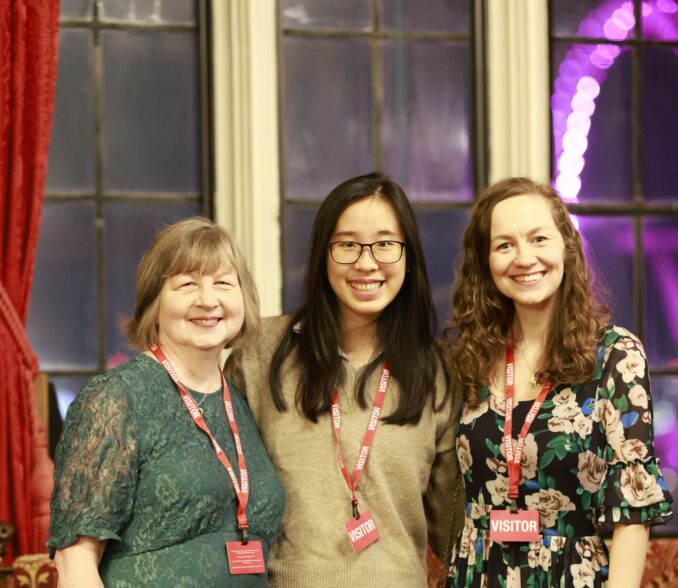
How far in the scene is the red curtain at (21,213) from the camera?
326 cm

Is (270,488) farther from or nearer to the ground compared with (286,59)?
nearer to the ground

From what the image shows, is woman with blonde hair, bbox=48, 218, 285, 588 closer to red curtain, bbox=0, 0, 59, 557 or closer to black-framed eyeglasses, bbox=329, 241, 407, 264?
black-framed eyeglasses, bbox=329, 241, 407, 264

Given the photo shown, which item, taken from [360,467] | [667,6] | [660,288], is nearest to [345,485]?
[360,467]

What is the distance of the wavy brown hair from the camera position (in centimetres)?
222

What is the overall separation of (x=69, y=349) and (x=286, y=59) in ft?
4.30

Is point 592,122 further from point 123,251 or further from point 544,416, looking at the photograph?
point 544,416

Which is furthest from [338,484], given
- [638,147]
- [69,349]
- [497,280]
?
[638,147]

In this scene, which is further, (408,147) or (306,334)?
(408,147)

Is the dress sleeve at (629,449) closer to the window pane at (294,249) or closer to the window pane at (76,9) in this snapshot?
the window pane at (294,249)

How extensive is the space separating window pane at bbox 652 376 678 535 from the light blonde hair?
7.82 ft

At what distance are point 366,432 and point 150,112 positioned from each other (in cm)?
186

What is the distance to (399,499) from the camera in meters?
2.34

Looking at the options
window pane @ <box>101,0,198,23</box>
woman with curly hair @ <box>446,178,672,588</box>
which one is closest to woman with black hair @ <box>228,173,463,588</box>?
woman with curly hair @ <box>446,178,672,588</box>

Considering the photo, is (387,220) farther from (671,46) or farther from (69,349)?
(671,46)
